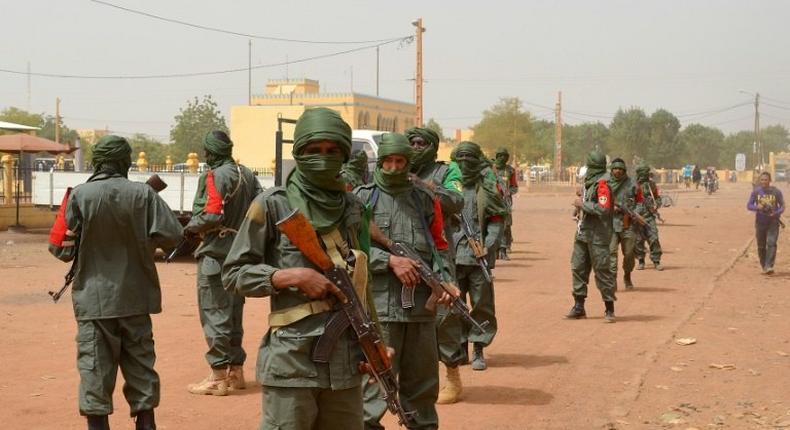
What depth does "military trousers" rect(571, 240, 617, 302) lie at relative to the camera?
11.5m

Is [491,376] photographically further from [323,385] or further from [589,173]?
[323,385]

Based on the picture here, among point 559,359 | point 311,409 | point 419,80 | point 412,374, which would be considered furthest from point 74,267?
point 419,80

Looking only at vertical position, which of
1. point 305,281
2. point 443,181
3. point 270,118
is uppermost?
point 270,118

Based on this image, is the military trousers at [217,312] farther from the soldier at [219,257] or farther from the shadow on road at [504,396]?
the shadow on road at [504,396]

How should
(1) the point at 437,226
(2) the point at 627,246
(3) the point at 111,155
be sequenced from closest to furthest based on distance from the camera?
(3) the point at 111,155 → (1) the point at 437,226 → (2) the point at 627,246

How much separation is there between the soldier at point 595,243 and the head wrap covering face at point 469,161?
291 centimetres

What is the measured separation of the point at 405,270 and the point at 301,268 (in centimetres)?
168

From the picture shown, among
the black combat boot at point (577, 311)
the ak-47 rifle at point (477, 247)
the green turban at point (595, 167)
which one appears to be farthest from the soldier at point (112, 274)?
the green turban at point (595, 167)

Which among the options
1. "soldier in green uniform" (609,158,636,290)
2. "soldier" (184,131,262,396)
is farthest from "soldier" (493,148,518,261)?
"soldier" (184,131,262,396)

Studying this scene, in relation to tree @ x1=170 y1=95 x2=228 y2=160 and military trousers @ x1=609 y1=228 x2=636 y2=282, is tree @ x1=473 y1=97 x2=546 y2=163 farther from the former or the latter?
military trousers @ x1=609 y1=228 x2=636 y2=282

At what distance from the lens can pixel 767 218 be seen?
17047 mm

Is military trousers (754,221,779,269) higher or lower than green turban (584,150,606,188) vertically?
lower

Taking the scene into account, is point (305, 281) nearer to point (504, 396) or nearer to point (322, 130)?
point (322, 130)

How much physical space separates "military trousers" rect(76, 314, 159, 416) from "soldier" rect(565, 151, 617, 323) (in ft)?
20.8
